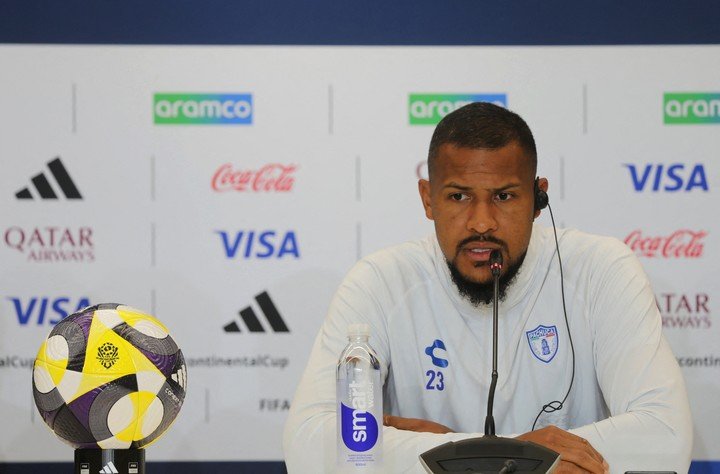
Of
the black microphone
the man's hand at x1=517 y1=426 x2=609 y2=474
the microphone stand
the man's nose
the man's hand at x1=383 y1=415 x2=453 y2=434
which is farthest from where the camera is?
the man's nose

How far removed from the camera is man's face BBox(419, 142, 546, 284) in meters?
2.34

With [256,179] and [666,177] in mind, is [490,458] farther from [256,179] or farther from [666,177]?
[666,177]

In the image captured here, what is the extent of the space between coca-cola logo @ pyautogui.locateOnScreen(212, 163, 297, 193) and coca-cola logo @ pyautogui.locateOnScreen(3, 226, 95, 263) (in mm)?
538

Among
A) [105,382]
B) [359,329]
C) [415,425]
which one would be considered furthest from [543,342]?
[105,382]

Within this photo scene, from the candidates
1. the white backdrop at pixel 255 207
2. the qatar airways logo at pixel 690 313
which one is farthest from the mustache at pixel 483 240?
the qatar airways logo at pixel 690 313

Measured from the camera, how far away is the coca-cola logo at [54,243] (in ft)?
11.9

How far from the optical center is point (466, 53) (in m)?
3.69

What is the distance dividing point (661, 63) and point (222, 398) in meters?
2.13

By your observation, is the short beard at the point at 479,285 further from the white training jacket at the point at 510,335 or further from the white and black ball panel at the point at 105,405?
the white and black ball panel at the point at 105,405

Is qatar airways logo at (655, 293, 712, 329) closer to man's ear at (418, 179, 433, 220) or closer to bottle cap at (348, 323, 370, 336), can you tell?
man's ear at (418, 179, 433, 220)

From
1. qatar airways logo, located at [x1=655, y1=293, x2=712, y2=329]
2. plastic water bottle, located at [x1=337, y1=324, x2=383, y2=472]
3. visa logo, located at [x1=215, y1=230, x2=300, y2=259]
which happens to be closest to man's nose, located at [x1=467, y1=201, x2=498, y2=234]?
plastic water bottle, located at [x1=337, y1=324, x2=383, y2=472]

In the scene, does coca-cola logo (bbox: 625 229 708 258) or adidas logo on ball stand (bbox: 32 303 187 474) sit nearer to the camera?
adidas logo on ball stand (bbox: 32 303 187 474)

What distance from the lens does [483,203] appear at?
7.70 ft

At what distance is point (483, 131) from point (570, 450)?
0.83 meters
